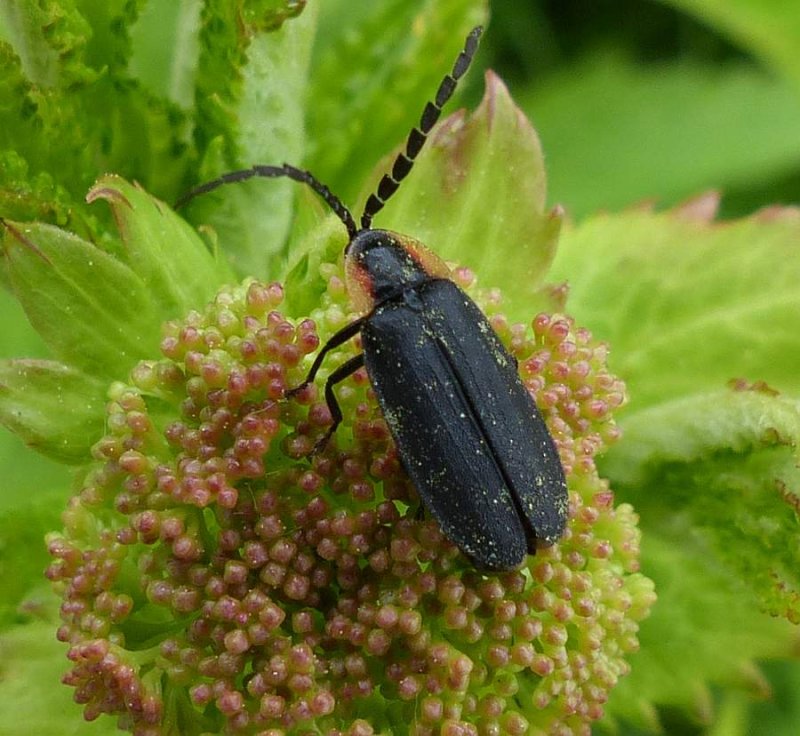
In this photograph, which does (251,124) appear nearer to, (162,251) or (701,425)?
(162,251)

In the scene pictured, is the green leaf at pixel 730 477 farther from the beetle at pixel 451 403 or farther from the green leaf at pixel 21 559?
the green leaf at pixel 21 559

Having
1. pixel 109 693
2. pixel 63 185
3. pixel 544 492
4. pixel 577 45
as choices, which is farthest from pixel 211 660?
pixel 577 45

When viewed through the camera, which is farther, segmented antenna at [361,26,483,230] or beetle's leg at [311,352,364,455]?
segmented antenna at [361,26,483,230]

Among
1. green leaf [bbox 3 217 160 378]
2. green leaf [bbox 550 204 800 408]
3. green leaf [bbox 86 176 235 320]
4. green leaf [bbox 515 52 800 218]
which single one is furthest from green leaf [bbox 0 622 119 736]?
green leaf [bbox 515 52 800 218]

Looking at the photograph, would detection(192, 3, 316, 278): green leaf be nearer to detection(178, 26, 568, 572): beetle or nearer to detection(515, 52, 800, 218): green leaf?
detection(178, 26, 568, 572): beetle

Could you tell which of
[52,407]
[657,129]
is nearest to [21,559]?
[52,407]

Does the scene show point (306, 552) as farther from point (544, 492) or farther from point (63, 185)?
point (63, 185)

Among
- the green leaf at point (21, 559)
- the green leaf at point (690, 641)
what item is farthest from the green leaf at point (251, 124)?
the green leaf at point (690, 641)
